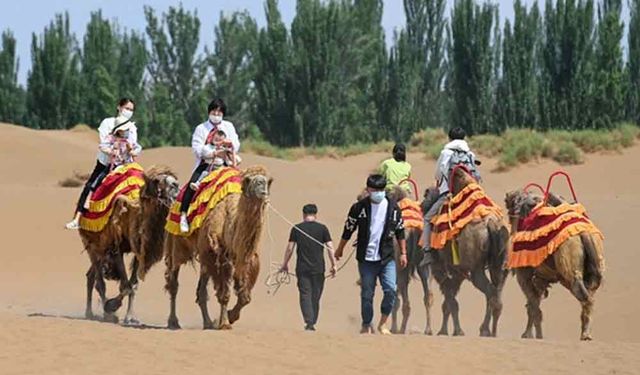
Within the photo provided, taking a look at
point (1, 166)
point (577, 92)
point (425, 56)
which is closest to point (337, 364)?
point (1, 166)

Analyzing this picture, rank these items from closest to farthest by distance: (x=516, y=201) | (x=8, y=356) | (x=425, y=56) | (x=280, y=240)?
(x=8, y=356) → (x=516, y=201) → (x=280, y=240) → (x=425, y=56)

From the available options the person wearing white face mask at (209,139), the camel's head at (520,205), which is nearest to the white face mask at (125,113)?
the person wearing white face mask at (209,139)

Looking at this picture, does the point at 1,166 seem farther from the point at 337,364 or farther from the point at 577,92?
the point at 337,364

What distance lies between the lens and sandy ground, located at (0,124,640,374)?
13.2 meters

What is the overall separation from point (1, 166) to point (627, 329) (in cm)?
2564

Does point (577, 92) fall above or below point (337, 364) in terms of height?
above

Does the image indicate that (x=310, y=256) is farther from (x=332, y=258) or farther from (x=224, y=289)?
(x=224, y=289)

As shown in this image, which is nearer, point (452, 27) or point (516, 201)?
point (516, 201)

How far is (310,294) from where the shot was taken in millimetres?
18000

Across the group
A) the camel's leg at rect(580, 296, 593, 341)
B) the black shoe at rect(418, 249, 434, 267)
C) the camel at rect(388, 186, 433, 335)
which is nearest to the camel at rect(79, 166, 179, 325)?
the camel at rect(388, 186, 433, 335)

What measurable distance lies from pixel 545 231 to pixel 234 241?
3841 millimetres

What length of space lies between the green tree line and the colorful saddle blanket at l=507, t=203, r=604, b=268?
33386 millimetres

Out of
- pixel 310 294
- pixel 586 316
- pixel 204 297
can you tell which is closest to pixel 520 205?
pixel 586 316

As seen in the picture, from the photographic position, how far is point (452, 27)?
53906 millimetres
